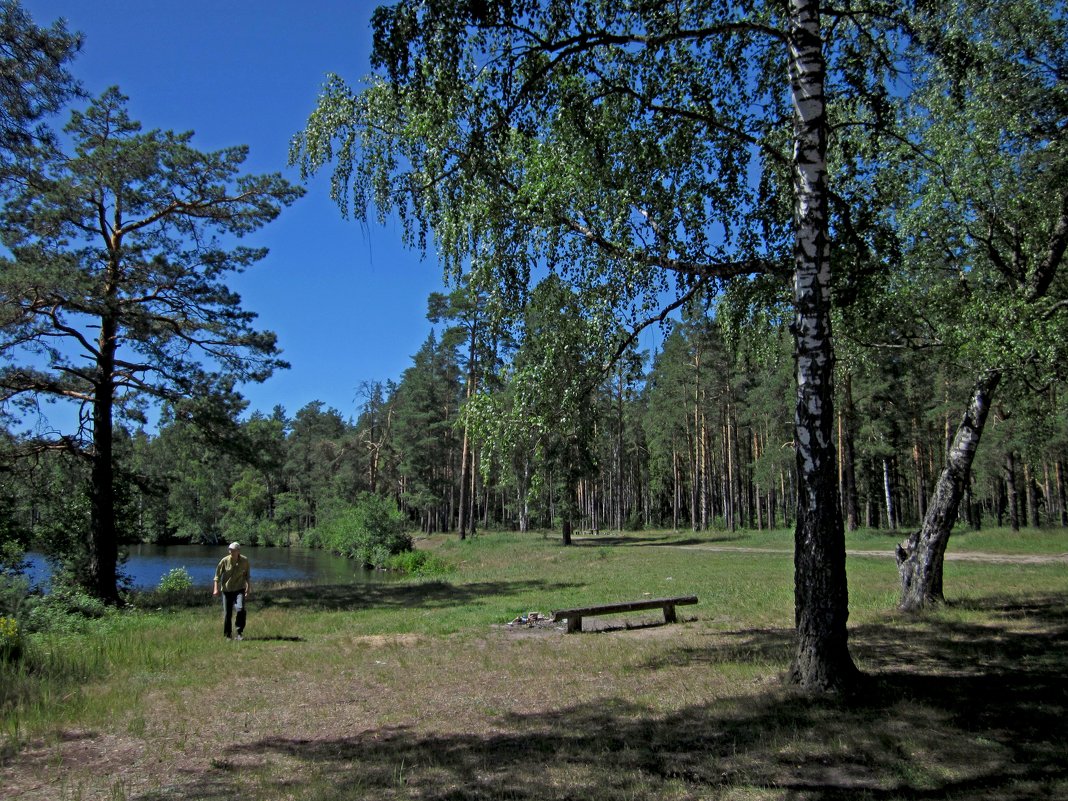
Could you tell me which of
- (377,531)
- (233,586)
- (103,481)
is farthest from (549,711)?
(377,531)

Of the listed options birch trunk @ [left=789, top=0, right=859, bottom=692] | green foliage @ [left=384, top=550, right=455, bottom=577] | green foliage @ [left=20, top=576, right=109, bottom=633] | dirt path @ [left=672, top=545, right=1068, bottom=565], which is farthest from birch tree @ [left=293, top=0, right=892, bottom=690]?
green foliage @ [left=384, top=550, right=455, bottom=577]

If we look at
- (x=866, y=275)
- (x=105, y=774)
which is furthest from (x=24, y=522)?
(x=866, y=275)

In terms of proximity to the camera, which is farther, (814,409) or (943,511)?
(943,511)

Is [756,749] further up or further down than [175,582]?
further up

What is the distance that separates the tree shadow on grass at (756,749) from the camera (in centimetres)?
435

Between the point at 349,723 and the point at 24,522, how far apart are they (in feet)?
48.3

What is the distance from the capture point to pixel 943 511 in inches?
406

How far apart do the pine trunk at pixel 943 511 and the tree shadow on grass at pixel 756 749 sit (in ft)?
10.5

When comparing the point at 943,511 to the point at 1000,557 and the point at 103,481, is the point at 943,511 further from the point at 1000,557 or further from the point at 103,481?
the point at 103,481

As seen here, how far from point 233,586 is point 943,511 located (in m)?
11.8

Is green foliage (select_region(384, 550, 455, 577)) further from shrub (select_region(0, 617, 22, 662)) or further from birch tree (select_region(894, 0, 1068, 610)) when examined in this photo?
birch tree (select_region(894, 0, 1068, 610))

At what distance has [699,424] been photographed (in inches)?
1875

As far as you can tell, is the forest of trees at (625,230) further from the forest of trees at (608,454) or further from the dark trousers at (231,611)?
the dark trousers at (231,611)

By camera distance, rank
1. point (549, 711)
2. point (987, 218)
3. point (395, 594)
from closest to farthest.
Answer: point (549, 711)
point (987, 218)
point (395, 594)
